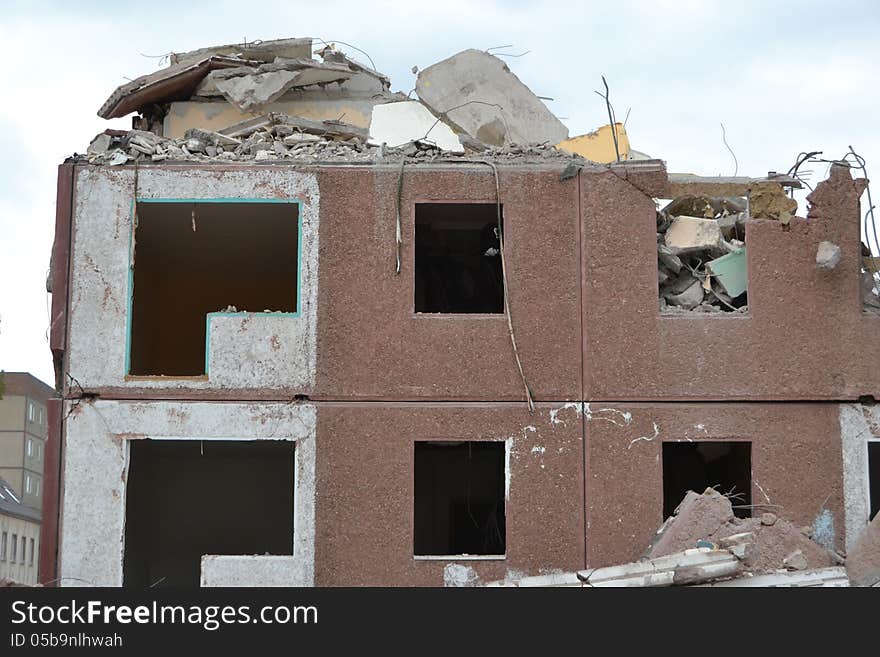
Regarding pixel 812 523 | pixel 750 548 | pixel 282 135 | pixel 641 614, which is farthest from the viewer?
pixel 282 135

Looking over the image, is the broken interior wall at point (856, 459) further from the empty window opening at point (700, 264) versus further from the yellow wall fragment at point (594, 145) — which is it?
the yellow wall fragment at point (594, 145)

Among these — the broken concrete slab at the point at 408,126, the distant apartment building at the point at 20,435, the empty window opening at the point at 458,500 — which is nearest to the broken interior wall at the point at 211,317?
the broken concrete slab at the point at 408,126

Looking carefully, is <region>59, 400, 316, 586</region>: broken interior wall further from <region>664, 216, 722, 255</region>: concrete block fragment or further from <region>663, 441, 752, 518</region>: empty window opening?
<region>663, 441, 752, 518</region>: empty window opening

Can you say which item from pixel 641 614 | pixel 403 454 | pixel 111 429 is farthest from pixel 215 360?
pixel 641 614

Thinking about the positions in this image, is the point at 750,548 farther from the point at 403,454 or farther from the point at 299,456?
the point at 299,456

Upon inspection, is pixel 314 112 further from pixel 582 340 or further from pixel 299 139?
pixel 582 340

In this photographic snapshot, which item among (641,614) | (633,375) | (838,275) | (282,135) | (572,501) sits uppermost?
(282,135)

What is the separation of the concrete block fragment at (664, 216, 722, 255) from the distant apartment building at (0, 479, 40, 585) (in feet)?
158

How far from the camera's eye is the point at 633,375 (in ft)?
49.6

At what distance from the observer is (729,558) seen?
44.2 ft

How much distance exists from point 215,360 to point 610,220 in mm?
4619

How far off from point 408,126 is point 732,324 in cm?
482

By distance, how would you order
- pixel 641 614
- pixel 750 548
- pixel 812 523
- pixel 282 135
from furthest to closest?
pixel 282 135
pixel 812 523
pixel 750 548
pixel 641 614

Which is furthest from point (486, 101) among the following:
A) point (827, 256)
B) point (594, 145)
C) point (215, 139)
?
point (827, 256)
